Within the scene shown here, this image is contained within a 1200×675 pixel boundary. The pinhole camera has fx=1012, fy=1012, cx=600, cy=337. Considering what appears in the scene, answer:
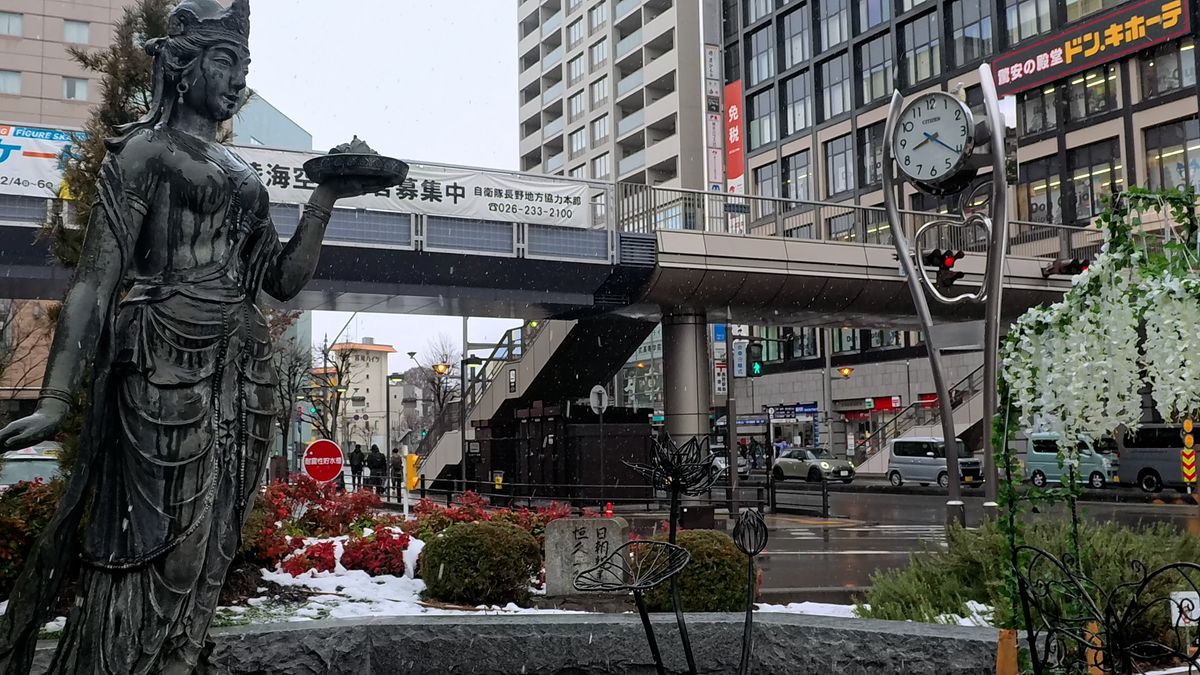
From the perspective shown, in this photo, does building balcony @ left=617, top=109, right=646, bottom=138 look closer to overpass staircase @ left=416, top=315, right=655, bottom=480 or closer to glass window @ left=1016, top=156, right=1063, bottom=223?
glass window @ left=1016, top=156, right=1063, bottom=223

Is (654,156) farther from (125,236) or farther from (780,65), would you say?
(125,236)

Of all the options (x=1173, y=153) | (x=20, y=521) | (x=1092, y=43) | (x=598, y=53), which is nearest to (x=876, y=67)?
(x=1092, y=43)

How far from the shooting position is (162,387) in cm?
335

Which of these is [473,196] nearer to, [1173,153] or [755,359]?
[755,359]

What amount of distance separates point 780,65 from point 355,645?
59.4m

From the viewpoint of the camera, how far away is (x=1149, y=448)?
102ft

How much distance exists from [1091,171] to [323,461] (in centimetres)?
3930

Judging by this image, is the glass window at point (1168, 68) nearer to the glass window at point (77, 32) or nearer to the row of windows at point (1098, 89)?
the row of windows at point (1098, 89)

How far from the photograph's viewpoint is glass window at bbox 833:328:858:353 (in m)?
57.9

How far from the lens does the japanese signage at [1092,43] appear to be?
132 feet

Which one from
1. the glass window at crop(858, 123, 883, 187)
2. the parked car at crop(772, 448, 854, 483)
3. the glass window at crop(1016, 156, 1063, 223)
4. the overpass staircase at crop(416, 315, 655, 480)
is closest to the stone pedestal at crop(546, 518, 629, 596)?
the overpass staircase at crop(416, 315, 655, 480)

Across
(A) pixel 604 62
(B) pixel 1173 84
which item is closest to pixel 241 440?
(B) pixel 1173 84

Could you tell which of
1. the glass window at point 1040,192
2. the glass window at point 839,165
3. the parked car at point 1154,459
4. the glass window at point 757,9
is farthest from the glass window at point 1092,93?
the glass window at point 757,9

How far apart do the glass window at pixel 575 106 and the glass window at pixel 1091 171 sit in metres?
37.5
